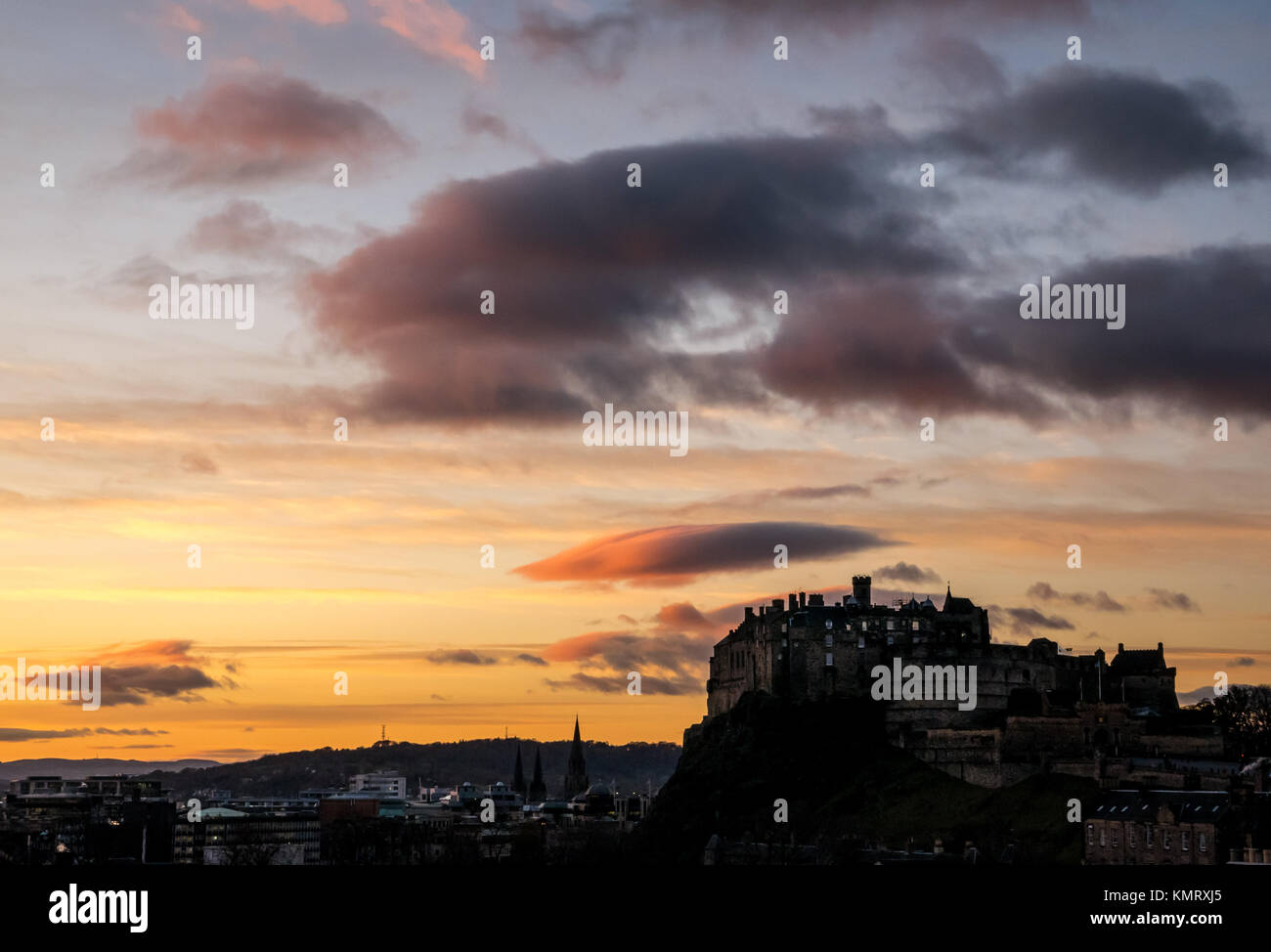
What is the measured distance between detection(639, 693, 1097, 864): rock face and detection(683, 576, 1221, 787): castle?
7.40 feet

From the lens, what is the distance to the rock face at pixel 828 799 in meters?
141

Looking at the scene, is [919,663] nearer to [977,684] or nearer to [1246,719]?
[977,684]

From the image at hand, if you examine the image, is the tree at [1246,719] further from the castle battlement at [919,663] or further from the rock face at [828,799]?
the rock face at [828,799]

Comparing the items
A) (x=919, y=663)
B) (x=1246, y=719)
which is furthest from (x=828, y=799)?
(x=1246, y=719)

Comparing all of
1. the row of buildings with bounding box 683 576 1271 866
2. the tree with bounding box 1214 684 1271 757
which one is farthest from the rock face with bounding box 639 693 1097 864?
the tree with bounding box 1214 684 1271 757

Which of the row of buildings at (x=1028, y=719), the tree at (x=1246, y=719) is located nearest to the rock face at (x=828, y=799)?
the row of buildings at (x=1028, y=719)

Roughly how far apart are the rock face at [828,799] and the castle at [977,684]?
226cm

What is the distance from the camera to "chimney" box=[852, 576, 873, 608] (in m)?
194

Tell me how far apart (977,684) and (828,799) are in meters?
20.5

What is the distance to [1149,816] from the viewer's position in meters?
121

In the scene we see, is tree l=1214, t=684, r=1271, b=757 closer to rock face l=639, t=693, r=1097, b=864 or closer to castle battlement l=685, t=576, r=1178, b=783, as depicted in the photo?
castle battlement l=685, t=576, r=1178, b=783
